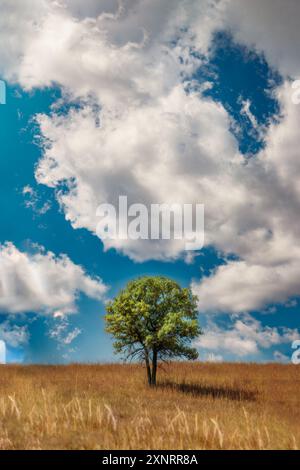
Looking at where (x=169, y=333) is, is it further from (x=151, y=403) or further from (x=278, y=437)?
(x=278, y=437)

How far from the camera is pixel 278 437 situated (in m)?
12.1

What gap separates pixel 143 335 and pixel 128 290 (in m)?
2.78

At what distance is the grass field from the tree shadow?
2.3 inches

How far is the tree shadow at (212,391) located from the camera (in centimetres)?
2448

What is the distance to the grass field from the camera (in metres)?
10.6

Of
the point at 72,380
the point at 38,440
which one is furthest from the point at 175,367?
the point at 38,440

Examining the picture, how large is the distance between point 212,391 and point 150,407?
8.97 m
